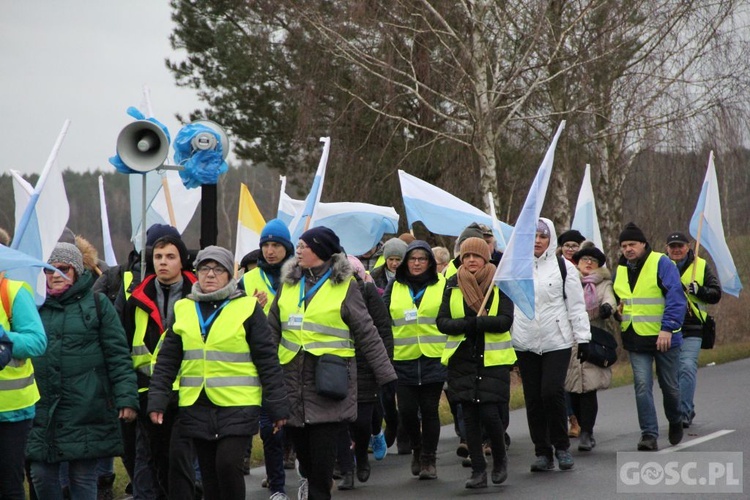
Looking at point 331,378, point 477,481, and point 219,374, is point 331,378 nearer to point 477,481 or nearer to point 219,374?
point 219,374

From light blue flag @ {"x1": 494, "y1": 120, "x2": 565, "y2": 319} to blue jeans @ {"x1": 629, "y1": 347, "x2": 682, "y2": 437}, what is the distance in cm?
171

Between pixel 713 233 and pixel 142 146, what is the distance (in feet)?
23.5

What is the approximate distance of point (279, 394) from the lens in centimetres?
711

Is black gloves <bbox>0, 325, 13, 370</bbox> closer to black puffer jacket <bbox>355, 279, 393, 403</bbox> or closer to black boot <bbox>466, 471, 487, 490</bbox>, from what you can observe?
black puffer jacket <bbox>355, 279, 393, 403</bbox>

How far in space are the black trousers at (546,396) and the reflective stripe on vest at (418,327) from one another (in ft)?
2.44

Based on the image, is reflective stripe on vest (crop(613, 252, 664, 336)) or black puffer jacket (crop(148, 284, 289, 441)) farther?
reflective stripe on vest (crop(613, 252, 664, 336))

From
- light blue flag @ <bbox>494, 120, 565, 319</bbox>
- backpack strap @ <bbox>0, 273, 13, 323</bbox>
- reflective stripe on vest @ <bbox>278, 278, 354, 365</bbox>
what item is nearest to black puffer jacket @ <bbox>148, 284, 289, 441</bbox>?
reflective stripe on vest @ <bbox>278, 278, 354, 365</bbox>

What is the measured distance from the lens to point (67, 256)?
733 cm

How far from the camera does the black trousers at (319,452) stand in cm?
763

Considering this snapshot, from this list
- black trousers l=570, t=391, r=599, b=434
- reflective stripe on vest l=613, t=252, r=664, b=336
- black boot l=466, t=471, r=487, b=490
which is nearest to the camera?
black boot l=466, t=471, r=487, b=490

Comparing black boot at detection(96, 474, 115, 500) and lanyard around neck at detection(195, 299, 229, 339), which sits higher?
lanyard around neck at detection(195, 299, 229, 339)

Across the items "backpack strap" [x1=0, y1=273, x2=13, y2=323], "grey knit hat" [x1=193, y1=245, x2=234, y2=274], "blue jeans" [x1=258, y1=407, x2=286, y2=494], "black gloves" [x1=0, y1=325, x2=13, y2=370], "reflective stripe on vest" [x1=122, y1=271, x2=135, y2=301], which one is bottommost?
"blue jeans" [x1=258, y1=407, x2=286, y2=494]

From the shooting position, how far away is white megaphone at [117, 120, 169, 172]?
333 inches

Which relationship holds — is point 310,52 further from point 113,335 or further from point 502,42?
point 113,335
